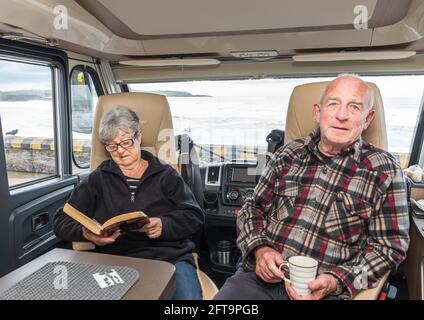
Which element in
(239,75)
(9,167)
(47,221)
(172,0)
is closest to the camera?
(172,0)

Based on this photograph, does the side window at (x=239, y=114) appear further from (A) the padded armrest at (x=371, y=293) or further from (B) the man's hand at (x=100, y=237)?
(A) the padded armrest at (x=371, y=293)

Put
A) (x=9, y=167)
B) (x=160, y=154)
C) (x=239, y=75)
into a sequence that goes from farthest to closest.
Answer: (x=239, y=75) → (x=9, y=167) → (x=160, y=154)

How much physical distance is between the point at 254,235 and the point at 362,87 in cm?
84

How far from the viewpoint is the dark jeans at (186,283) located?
1515 millimetres

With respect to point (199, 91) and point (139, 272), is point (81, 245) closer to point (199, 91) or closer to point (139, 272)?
point (139, 272)

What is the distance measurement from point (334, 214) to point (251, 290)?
0.50 metres

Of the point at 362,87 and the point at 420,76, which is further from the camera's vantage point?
the point at 420,76

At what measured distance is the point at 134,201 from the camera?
1734 millimetres

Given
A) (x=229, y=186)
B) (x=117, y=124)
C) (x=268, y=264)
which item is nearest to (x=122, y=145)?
(x=117, y=124)

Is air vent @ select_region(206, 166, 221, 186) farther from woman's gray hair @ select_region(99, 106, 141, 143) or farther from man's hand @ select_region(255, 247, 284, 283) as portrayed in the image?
man's hand @ select_region(255, 247, 284, 283)

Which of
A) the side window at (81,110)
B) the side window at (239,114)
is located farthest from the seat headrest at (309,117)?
the side window at (81,110)

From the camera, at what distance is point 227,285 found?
4.98ft
